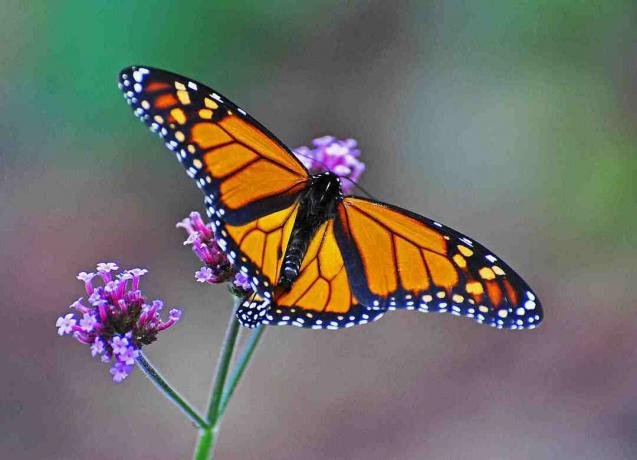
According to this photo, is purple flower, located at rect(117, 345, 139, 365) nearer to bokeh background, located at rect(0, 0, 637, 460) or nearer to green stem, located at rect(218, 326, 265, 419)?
green stem, located at rect(218, 326, 265, 419)

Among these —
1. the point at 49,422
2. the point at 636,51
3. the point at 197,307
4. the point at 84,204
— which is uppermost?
the point at 636,51

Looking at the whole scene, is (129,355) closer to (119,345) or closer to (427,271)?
(119,345)

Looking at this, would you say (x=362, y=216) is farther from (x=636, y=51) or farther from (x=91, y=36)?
(x=636, y=51)

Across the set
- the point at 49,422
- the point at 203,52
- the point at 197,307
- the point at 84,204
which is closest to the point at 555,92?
the point at 203,52

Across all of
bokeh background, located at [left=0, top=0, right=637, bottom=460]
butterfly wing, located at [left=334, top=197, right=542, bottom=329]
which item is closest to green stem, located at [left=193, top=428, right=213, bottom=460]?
butterfly wing, located at [left=334, top=197, right=542, bottom=329]

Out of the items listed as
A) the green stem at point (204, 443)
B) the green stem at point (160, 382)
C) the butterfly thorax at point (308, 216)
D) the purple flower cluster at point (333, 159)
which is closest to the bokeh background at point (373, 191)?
the purple flower cluster at point (333, 159)
